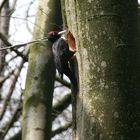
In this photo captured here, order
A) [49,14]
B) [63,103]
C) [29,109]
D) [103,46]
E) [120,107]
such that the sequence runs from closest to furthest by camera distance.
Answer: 1. [120,107]
2. [103,46]
3. [29,109]
4. [49,14]
5. [63,103]

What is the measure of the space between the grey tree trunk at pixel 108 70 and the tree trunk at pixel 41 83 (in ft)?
3.05

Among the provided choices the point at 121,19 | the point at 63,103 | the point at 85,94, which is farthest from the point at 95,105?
the point at 63,103

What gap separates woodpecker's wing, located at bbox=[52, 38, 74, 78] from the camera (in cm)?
263

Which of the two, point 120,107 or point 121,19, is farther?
point 121,19

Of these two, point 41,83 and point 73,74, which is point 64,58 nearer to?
point 73,74

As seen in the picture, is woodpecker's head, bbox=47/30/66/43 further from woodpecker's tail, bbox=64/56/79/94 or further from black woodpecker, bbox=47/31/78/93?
woodpecker's tail, bbox=64/56/79/94

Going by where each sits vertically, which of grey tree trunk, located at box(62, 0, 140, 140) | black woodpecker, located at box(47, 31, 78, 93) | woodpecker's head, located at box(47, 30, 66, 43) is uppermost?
woodpecker's head, located at box(47, 30, 66, 43)

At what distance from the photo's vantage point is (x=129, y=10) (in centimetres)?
212

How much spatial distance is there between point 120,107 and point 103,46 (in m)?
0.31

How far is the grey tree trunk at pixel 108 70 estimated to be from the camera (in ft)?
6.39

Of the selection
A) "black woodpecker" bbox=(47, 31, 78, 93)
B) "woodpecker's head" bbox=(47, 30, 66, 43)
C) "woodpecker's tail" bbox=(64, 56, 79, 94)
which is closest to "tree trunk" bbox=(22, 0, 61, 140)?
"woodpecker's head" bbox=(47, 30, 66, 43)

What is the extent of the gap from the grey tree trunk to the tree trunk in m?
0.93

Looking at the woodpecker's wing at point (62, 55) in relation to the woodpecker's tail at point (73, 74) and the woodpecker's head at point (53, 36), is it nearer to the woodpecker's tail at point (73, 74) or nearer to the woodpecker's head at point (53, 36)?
the woodpecker's tail at point (73, 74)

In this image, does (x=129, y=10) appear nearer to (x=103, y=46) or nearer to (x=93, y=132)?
(x=103, y=46)
